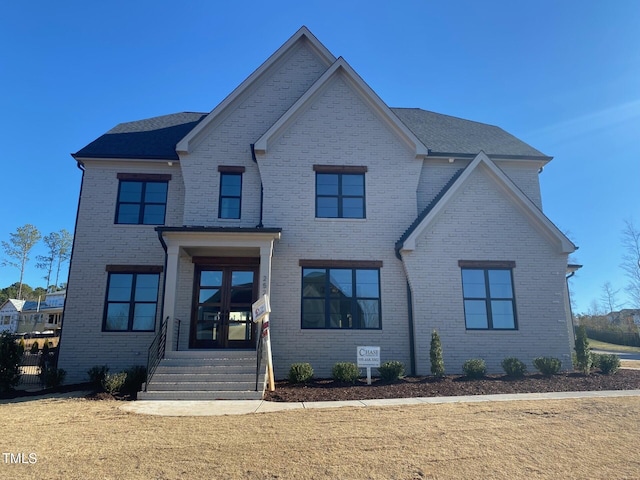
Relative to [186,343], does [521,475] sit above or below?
below

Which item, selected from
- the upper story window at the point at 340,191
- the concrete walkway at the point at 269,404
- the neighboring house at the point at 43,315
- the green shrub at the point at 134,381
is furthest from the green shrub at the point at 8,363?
the neighboring house at the point at 43,315

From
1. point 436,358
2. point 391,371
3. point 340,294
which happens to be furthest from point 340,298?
point 436,358

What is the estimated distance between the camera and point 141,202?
14.9m

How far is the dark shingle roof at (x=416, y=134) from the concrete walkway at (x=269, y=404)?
8783 millimetres

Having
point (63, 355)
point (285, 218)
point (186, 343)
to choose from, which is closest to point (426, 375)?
point (285, 218)

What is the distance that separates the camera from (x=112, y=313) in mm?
14023

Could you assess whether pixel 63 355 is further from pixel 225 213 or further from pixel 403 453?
pixel 403 453

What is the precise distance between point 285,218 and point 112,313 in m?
6.66

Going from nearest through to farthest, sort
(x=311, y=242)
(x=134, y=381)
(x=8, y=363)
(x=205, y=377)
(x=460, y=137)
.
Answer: (x=205, y=377) → (x=134, y=381) → (x=8, y=363) → (x=311, y=242) → (x=460, y=137)

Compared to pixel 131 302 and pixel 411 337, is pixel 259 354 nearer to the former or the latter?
pixel 411 337

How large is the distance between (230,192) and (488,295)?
31.0ft

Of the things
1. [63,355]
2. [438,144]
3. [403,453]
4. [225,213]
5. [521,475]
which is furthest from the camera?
[438,144]

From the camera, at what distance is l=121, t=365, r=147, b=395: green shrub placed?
10.8 m

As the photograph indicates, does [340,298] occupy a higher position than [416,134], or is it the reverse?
[416,134]
